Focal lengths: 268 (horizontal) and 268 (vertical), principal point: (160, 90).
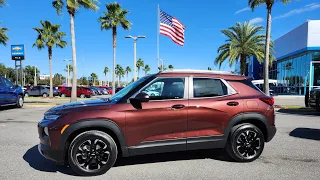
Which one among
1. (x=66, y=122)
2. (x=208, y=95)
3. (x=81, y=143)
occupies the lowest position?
(x=81, y=143)

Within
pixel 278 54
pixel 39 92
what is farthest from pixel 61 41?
pixel 278 54

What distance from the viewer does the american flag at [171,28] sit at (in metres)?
21.9

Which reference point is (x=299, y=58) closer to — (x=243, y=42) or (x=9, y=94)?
(x=243, y=42)

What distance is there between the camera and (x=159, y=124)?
4.65 metres

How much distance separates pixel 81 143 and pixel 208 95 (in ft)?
7.93

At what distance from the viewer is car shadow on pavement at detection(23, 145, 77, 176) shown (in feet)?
15.5

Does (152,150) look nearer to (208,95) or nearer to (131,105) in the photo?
(131,105)

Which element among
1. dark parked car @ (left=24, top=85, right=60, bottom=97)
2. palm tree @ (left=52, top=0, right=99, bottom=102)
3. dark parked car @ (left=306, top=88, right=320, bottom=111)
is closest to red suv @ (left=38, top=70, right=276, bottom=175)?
dark parked car @ (left=306, top=88, right=320, bottom=111)

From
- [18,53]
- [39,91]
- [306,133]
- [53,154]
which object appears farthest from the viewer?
[39,91]

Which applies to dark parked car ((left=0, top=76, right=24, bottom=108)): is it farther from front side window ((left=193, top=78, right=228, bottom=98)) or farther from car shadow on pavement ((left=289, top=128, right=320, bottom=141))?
car shadow on pavement ((left=289, top=128, right=320, bottom=141))

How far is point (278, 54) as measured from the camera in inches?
1564

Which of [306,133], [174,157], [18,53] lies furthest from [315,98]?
[18,53]

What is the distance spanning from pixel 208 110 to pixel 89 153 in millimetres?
2210

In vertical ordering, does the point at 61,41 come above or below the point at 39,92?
above
